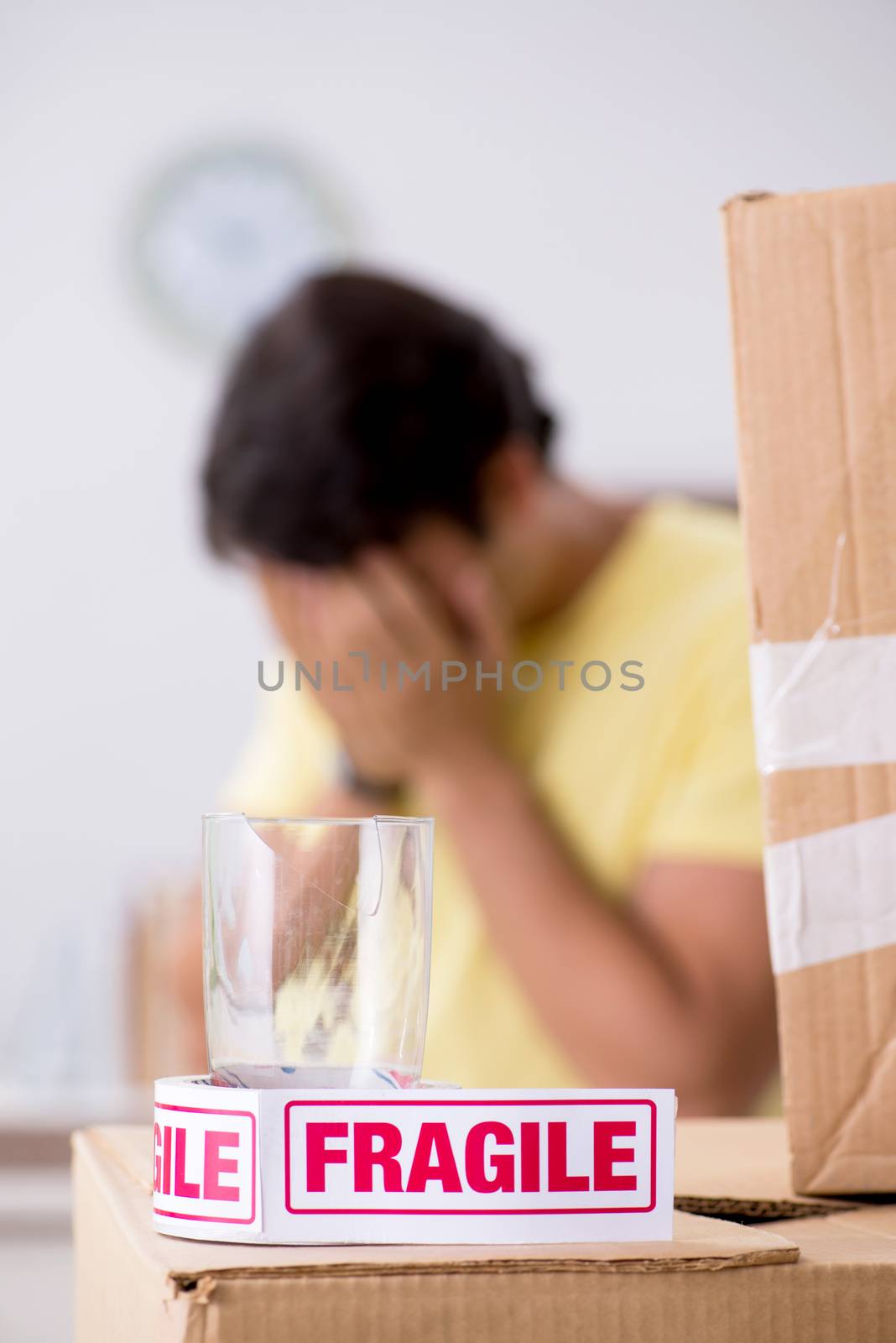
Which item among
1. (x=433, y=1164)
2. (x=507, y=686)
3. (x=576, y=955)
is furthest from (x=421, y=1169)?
(x=507, y=686)

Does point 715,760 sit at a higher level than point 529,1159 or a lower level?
higher

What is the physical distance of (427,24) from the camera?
258 centimetres

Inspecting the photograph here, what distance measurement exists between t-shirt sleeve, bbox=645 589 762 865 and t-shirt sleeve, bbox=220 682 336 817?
270mm

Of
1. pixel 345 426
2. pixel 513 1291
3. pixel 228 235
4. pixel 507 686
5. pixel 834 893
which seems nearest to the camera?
pixel 513 1291

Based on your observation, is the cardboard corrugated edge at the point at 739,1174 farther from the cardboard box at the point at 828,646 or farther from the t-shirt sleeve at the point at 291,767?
the t-shirt sleeve at the point at 291,767

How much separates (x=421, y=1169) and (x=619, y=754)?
1.95ft

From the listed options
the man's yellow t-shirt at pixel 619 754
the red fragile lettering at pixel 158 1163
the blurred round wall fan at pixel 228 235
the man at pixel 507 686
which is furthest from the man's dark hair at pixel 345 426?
the blurred round wall fan at pixel 228 235

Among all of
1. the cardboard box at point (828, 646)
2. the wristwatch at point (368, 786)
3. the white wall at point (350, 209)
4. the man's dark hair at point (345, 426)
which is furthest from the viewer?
the white wall at point (350, 209)

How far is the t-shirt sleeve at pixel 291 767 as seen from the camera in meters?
0.99

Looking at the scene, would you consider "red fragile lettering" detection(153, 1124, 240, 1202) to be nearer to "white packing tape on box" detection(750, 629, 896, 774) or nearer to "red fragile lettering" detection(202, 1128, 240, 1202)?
"red fragile lettering" detection(202, 1128, 240, 1202)

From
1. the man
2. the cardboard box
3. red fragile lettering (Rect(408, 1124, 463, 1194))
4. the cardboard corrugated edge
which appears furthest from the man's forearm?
red fragile lettering (Rect(408, 1124, 463, 1194))

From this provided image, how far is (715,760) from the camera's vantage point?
80cm

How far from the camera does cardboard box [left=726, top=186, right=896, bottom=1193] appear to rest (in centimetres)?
37

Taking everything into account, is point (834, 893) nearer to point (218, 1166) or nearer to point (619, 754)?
point (218, 1166)
